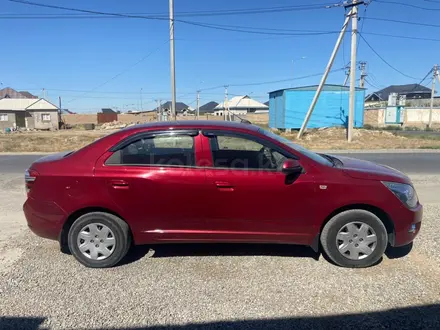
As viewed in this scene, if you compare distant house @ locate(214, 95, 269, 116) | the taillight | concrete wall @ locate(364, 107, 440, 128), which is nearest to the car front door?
the taillight

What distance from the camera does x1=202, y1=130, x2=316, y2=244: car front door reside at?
3.72 m

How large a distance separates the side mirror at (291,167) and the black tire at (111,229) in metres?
1.80

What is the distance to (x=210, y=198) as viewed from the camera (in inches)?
147

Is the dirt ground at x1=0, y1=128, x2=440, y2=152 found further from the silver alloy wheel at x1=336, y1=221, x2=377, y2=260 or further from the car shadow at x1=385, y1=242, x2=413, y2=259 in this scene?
the silver alloy wheel at x1=336, y1=221, x2=377, y2=260

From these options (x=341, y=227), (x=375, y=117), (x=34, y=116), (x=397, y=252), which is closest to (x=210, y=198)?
(x=341, y=227)

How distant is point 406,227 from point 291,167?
142cm

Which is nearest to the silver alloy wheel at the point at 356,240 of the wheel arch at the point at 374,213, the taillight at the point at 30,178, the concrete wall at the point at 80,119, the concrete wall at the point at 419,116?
the wheel arch at the point at 374,213

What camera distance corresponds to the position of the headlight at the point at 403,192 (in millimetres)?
3765

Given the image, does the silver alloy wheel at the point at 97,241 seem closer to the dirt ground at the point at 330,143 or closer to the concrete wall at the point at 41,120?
the dirt ground at the point at 330,143

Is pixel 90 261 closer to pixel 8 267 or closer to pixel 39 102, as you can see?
pixel 8 267

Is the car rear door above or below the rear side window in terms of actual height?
below

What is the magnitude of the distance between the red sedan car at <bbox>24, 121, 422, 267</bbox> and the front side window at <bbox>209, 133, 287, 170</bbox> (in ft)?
0.06

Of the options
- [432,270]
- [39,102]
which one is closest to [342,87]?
[432,270]

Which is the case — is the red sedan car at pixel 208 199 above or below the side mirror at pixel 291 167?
below
